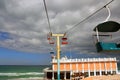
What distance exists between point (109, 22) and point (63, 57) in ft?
147

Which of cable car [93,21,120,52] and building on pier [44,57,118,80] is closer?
cable car [93,21,120,52]

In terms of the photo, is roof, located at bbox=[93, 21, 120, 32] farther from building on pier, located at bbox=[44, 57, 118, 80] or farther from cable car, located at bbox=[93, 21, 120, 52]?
building on pier, located at bbox=[44, 57, 118, 80]

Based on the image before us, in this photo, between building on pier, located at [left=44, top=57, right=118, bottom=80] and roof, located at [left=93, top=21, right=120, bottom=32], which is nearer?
roof, located at [left=93, top=21, right=120, bottom=32]

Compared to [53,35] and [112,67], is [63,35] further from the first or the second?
[112,67]

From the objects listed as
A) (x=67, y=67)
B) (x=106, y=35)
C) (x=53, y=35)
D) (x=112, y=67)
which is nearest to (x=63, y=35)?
(x=53, y=35)

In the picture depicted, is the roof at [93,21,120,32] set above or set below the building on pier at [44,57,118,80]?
above

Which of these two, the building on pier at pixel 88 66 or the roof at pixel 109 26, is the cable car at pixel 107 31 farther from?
the building on pier at pixel 88 66

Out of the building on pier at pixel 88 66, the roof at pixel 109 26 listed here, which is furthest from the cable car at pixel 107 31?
the building on pier at pixel 88 66

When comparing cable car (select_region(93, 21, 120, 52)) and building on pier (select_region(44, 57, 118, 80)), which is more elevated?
cable car (select_region(93, 21, 120, 52))

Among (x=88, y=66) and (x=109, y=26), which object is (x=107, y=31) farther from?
(x=88, y=66)

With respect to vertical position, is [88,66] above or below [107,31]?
below

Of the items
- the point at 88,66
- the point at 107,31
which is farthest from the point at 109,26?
the point at 88,66

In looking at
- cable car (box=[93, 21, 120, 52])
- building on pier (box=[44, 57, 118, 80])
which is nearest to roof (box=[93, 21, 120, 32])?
cable car (box=[93, 21, 120, 52])

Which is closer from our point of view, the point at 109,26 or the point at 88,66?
the point at 109,26
